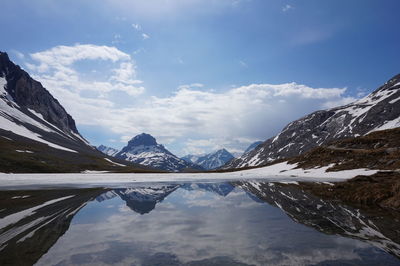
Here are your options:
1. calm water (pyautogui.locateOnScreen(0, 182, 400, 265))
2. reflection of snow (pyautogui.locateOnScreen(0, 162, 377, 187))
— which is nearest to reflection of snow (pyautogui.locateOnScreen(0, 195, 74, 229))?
calm water (pyautogui.locateOnScreen(0, 182, 400, 265))

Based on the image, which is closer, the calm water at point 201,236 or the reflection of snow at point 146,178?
the calm water at point 201,236

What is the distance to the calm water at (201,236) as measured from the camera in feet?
35.0

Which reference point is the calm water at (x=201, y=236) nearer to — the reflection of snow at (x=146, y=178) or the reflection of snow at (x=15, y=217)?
the reflection of snow at (x=15, y=217)

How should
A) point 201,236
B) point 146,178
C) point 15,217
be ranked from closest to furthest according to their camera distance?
point 201,236 < point 15,217 < point 146,178

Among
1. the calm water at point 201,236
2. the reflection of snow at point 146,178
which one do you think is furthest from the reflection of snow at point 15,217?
the reflection of snow at point 146,178

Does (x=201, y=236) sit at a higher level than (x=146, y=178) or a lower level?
lower

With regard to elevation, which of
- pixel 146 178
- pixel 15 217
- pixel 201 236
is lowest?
pixel 201 236

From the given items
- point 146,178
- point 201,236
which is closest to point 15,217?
point 201,236

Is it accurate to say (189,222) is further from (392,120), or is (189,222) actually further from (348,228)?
(392,120)

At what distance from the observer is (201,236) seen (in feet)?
47.4

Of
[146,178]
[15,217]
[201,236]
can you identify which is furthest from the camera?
[146,178]

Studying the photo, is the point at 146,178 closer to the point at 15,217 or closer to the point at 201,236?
the point at 15,217

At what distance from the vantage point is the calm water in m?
10.7

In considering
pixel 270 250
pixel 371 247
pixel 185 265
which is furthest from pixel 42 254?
pixel 371 247
